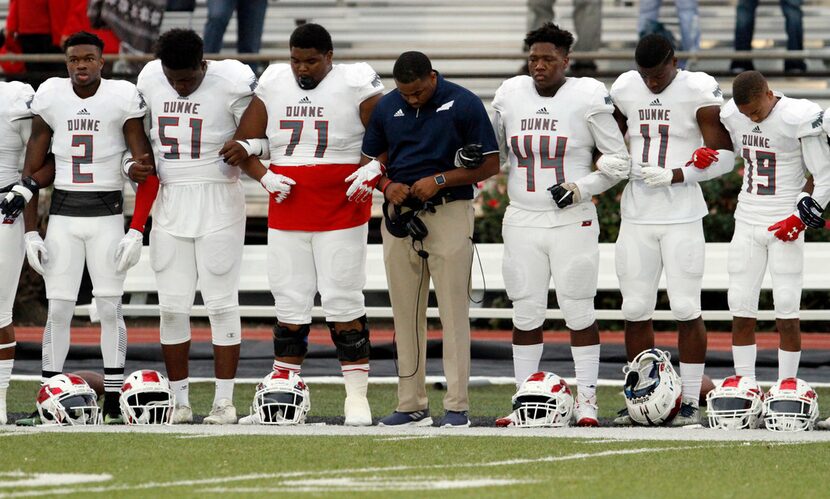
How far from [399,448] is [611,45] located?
1009cm

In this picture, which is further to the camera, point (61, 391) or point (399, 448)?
point (61, 391)

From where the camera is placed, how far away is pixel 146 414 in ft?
24.7

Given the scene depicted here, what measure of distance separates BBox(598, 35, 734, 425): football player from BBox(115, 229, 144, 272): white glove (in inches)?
97.4

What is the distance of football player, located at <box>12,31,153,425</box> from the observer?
25.0 ft

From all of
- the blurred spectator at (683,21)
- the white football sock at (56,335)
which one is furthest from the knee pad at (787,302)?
the blurred spectator at (683,21)

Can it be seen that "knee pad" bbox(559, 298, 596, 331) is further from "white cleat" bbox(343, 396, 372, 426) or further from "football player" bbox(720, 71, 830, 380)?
"white cleat" bbox(343, 396, 372, 426)

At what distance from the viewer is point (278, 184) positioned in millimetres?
7523

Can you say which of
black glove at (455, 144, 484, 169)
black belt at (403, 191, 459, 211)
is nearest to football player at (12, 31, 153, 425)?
black belt at (403, 191, 459, 211)

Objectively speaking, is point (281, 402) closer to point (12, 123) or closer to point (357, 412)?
point (357, 412)

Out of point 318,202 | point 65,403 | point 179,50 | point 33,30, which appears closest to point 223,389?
point 65,403

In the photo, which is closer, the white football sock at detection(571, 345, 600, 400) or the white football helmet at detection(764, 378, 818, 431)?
the white football helmet at detection(764, 378, 818, 431)

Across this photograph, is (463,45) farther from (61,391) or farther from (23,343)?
(61,391)

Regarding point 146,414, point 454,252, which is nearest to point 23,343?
point 146,414

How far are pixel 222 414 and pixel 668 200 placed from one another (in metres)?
2.52
